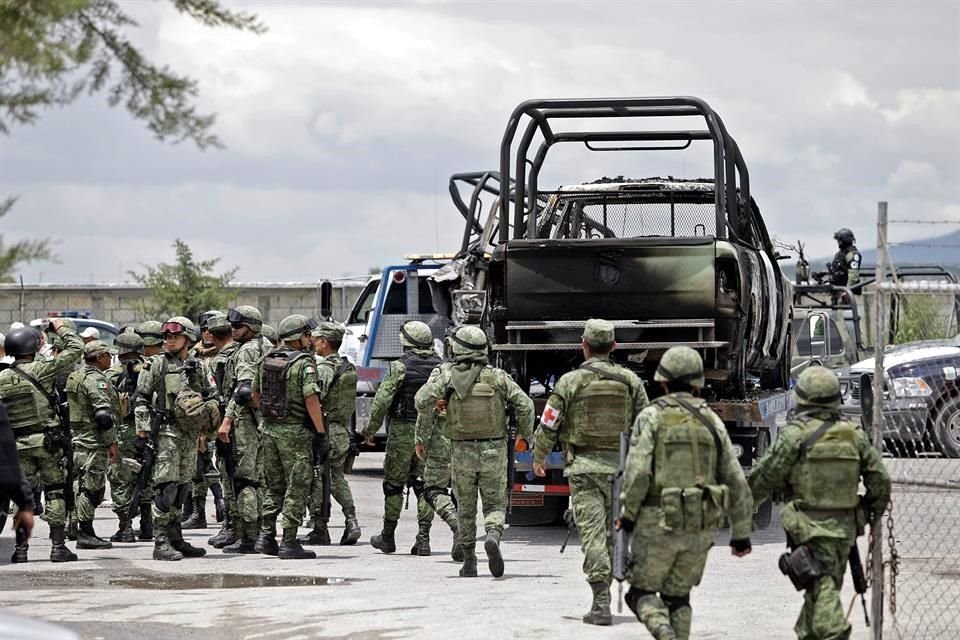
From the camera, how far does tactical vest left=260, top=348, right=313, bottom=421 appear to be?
12523 millimetres

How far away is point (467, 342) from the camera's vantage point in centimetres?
1158

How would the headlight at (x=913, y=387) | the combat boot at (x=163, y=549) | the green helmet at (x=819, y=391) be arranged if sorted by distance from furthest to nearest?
the headlight at (x=913, y=387)
the combat boot at (x=163, y=549)
the green helmet at (x=819, y=391)

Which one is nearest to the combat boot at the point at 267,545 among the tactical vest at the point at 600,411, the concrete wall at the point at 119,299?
the tactical vest at the point at 600,411

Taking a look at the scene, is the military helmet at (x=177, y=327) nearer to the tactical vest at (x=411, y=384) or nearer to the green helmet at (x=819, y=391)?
the tactical vest at (x=411, y=384)

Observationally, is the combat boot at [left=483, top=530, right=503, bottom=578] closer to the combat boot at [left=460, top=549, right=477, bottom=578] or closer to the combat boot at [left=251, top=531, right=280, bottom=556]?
the combat boot at [left=460, top=549, right=477, bottom=578]

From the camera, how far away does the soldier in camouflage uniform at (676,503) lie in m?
8.08

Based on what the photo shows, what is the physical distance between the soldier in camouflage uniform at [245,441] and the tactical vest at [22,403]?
52.8 inches

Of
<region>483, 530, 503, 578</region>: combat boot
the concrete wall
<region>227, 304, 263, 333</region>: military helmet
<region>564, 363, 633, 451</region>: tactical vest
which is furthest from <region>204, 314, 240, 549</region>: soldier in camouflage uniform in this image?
the concrete wall

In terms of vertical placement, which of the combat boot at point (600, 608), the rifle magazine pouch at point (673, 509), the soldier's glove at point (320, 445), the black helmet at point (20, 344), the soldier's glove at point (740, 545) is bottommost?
the combat boot at point (600, 608)

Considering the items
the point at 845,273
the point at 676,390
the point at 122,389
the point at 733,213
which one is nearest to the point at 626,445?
the point at 676,390

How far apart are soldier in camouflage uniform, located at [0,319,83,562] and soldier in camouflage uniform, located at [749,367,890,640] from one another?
6.13m

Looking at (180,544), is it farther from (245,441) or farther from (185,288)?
(185,288)

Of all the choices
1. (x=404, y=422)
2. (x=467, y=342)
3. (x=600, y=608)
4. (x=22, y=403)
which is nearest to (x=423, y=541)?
(x=404, y=422)

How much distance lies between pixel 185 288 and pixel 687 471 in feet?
91.2
